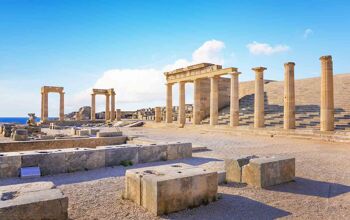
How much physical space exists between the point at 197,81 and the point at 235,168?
20.2 meters

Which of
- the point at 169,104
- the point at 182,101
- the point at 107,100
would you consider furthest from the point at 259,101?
the point at 107,100

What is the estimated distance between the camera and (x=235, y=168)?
6.09 m

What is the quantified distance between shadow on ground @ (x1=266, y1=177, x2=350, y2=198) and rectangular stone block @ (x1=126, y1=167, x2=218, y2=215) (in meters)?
1.68

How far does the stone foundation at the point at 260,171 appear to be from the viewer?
5.57 meters

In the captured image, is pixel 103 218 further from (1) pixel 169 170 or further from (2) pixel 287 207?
(2) pixel 287 207

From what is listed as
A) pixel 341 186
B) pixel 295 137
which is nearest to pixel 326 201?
pixel 341 186

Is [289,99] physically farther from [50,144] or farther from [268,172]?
[50,144]

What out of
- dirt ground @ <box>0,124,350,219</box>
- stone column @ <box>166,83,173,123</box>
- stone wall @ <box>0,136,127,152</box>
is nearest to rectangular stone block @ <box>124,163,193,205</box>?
dirt ground @ <box>0,124,350,219</box>

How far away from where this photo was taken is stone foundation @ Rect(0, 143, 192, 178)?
6668 millimetres

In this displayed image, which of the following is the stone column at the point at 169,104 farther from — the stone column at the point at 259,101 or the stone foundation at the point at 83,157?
the stone foundation at the point at 83,157

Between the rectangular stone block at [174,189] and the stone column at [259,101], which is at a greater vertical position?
the stone column at [259,101]

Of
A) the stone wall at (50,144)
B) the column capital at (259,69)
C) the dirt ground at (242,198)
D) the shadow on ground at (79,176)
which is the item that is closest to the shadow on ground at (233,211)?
the dirt ground at (242,198)

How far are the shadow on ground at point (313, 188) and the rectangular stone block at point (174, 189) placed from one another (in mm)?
1676

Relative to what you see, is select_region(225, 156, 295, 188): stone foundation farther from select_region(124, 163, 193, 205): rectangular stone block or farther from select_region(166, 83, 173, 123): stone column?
select_region(166, 83, 173, 123): stone column
